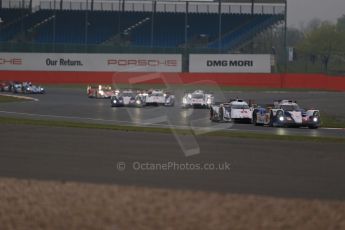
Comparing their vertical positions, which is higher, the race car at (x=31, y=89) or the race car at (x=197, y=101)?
the race car at (x=31, y=89)

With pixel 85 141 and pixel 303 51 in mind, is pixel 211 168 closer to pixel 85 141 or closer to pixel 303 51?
pixel 85 141

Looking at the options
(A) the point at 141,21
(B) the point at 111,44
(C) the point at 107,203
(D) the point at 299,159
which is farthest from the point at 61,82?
(C) the point at 107,203

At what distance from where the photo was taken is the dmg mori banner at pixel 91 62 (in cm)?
6775

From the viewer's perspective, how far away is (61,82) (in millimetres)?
67750

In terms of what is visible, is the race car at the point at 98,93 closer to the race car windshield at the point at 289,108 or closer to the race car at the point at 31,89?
the race car at the point at 31,89

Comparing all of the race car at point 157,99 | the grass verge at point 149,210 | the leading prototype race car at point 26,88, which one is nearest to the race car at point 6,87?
the leading prototype race car at point 26,88

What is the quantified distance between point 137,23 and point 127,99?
3665cm

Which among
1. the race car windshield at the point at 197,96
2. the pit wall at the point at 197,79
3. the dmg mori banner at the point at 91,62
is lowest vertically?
the race car windshield at the point at 197,96

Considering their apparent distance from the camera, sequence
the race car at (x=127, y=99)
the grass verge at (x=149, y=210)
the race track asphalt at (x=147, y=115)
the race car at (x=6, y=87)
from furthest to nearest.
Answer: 1. the race car at (x=6, y=87)
2. the race car at (x=127, y=99)
3. the race track asphalt at (x=147, y=115)
4. the grass verge at (x=149, y=210)

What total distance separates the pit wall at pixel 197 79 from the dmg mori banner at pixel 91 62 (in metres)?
0.79

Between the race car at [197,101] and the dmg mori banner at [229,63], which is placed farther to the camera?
the dmg mori banner at [229,63]

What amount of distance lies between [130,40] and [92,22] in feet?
16.8

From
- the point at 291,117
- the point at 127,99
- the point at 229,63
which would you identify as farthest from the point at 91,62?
the point at 291,117

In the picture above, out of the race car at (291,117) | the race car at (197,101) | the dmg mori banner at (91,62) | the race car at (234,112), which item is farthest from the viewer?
the dmg mori banner at (91,62)
